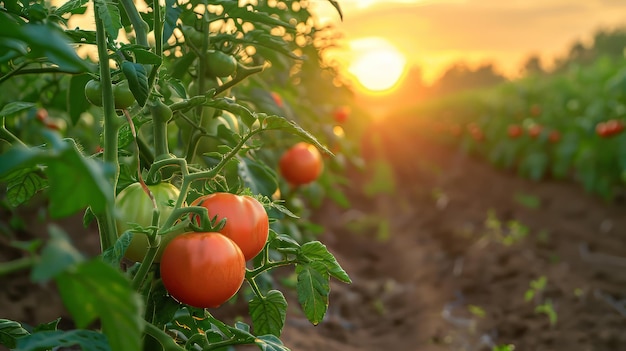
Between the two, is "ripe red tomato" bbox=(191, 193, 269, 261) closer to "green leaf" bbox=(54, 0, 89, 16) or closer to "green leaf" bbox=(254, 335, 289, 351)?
"green leaf" bbox=(254, 335, 289, 351)

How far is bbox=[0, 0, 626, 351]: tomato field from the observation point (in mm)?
962

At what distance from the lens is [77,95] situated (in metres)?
1.38

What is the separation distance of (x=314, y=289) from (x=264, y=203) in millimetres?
188

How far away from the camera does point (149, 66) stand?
117 cm

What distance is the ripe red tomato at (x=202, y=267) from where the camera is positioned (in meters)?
0.96

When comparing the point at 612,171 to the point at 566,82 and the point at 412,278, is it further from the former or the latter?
the point at 566,82

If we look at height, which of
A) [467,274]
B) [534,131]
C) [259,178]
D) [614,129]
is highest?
[534,131]

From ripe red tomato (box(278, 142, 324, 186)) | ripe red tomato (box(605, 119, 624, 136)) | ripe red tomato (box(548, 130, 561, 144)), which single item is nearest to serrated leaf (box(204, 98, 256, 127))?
ripe red tomato (box(278, 142, 324, 186))

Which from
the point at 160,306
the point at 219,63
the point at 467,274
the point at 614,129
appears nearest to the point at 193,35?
the point at 219,63

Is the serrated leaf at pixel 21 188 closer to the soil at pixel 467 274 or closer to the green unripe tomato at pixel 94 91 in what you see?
the green unripe tomato at pixel 94 91

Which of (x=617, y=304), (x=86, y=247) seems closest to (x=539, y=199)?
(x=617, y=304)

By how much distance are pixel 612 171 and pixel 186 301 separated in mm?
6211

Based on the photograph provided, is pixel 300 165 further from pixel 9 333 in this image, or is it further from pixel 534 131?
pixel 534 131

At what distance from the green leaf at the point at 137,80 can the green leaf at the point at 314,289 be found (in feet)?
1.47
